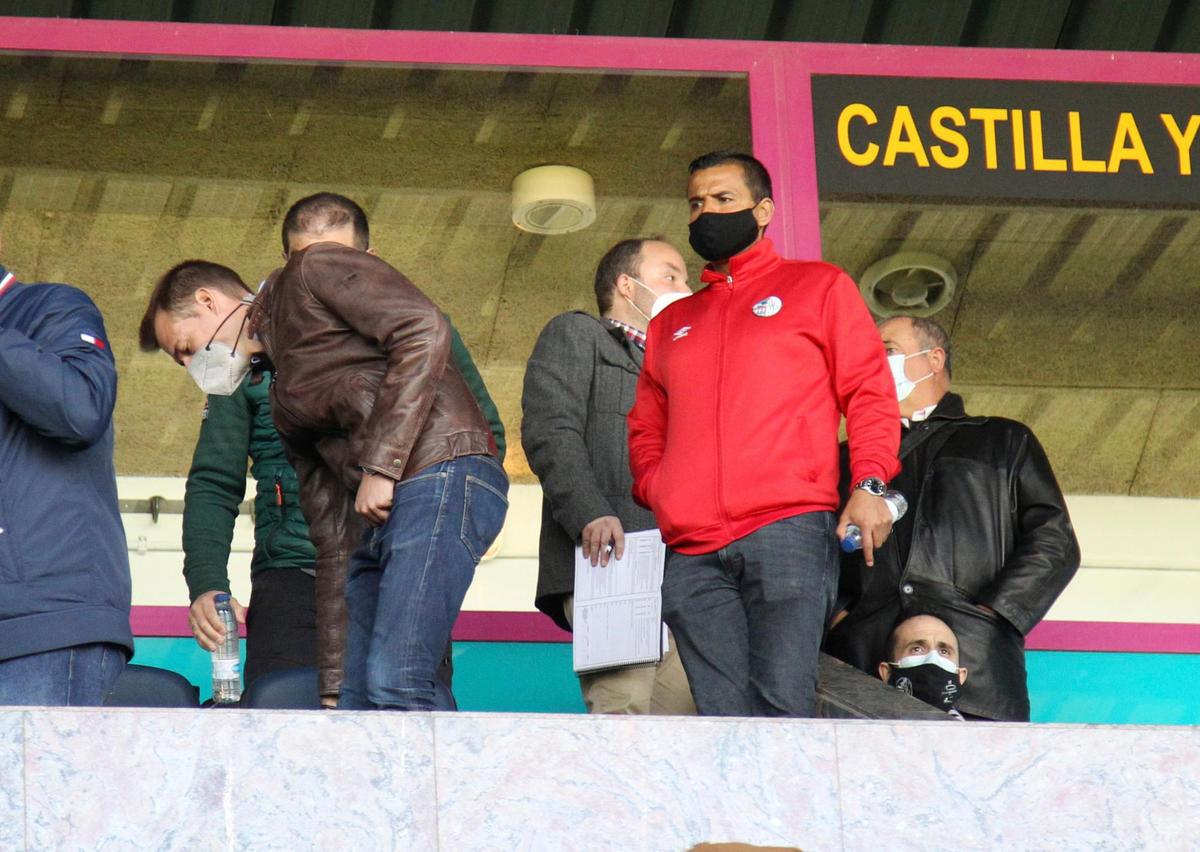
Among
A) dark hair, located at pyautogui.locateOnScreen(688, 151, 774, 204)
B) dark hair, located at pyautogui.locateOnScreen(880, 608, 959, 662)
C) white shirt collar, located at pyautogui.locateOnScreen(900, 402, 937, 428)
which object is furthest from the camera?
white shirt collar, located at pyautogui.locateOnScreen(900, 402, 937, 428)

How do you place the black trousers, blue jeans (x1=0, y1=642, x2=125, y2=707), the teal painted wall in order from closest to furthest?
blue jeans (x1=0, y1=642, x2=125, y2=707)
the black trousers
the teal painted wall

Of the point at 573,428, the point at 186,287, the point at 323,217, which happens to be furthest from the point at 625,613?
the point at 186,287

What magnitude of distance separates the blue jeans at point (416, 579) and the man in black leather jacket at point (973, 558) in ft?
3.76

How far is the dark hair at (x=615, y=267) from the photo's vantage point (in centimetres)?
480

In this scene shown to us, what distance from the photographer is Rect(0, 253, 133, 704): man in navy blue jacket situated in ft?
10.9

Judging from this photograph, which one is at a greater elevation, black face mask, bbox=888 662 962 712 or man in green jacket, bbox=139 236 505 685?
man in green jacket, bbox=139 236 505 685

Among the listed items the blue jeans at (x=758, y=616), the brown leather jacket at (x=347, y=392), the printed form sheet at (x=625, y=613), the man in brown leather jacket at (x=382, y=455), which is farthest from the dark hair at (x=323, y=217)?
the blue jeans at (x=758, y=616)

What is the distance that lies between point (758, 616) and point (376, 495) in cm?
78

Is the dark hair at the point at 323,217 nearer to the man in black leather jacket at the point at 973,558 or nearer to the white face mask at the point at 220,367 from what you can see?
the white face mask at the point at 220,367

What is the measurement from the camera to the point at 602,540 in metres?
4.28

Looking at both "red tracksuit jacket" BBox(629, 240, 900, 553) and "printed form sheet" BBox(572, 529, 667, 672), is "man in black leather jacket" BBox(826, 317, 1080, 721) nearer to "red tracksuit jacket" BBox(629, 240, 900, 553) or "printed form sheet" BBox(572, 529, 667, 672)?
"printed form sheet" BBox(572, 529, 667, 672)

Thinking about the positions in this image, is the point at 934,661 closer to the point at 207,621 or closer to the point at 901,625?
the point at 901,625

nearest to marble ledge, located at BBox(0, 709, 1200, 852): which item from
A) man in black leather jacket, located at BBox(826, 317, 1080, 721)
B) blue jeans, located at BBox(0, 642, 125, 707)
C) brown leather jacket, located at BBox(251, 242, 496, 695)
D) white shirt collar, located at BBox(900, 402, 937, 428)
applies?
blue jeans, located at BBox(0, 642, 125, 707)

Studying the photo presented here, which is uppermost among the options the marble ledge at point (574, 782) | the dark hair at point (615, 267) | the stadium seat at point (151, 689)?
the dark hair at point (615, 267)
